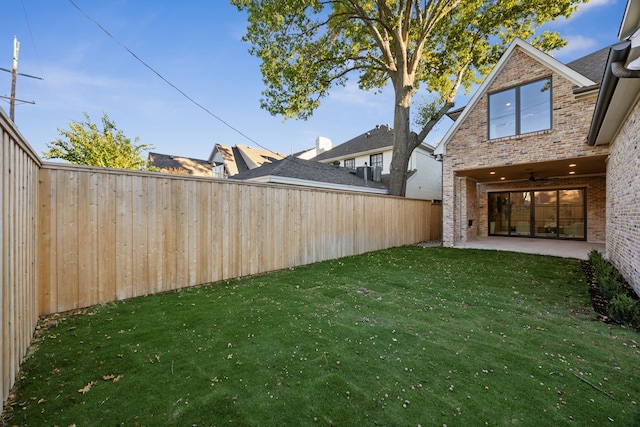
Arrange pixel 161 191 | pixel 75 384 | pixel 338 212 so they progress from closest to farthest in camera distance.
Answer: pixel 75 384, pixel 161 191, pixel 338 212

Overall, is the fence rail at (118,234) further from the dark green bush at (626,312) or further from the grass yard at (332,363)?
the dark green bush at (626,312)

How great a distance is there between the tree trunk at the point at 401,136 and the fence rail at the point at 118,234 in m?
6.19

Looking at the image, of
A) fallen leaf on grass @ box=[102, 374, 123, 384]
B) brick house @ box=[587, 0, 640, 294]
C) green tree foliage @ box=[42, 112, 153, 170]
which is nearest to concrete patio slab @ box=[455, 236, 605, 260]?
brick house @ box=[587, 0, 640, 294]

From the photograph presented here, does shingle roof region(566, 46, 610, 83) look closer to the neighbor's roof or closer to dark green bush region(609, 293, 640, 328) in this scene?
dark green bush region(609, 293, 640, 328)

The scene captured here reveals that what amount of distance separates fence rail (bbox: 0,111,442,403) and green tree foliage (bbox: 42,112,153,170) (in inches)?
477

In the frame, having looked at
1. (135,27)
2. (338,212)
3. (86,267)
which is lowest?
(86,267)

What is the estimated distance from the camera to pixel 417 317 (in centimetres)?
366

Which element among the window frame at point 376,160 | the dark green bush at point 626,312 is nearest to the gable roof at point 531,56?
the dark green bush at point 626,312

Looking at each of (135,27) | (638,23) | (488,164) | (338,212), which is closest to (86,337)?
(338,212)

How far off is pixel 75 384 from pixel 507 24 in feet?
56.4

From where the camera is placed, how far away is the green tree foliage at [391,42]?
11.0 m

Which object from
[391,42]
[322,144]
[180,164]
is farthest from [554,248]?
[180,164]

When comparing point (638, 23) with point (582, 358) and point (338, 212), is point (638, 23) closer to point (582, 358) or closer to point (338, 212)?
point (582, 358)

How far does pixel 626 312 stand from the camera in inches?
136
